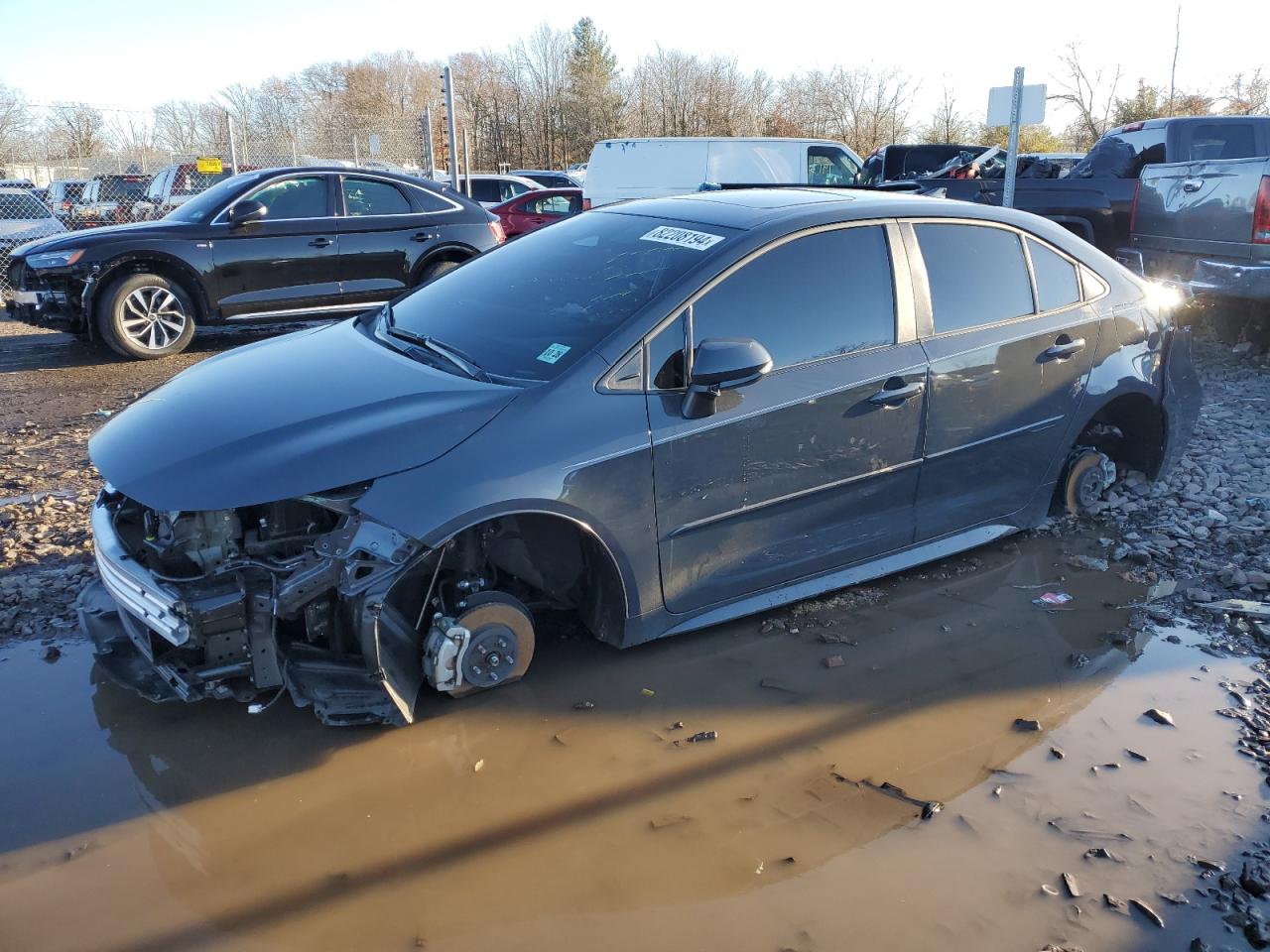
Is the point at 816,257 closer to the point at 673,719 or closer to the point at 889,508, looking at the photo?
the point at 889,508

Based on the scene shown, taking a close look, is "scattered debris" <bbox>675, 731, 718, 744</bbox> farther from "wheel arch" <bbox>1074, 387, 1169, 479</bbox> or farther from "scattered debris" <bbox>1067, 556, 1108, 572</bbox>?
"wheel arch" <bbox>1074, 387, 1169, 479</bbox>

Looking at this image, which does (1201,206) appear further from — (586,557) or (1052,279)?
(586,557)

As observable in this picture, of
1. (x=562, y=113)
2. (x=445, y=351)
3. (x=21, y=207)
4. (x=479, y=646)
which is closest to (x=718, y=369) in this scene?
(x=445, y=351)

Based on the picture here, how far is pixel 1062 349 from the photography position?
4.41 m

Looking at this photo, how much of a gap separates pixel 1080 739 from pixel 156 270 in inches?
328

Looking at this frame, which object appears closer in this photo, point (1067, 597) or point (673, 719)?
point (673, 719)

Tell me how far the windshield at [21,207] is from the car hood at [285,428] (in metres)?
13.5

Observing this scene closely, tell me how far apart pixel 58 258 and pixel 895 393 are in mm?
7600

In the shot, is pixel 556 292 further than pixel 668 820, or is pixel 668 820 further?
pixel 556 292

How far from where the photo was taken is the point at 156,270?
28.6 feet

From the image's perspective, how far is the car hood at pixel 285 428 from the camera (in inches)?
115

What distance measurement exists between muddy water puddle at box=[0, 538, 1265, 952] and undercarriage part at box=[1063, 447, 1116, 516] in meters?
1.10

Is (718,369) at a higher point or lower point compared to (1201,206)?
lower

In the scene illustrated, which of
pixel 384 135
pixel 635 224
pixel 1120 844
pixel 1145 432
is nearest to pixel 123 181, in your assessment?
pixel 384 135
